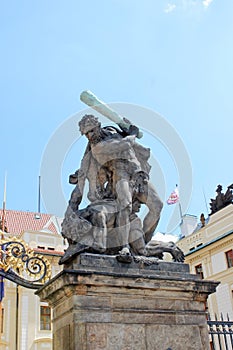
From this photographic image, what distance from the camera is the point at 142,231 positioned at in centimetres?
607

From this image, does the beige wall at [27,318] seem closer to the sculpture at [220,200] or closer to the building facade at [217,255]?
the building facade at [217,255]

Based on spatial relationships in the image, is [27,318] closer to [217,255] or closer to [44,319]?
[44,319]

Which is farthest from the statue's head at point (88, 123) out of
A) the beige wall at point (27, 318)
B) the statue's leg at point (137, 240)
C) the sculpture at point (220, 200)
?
the sculpture at point (220, 200)

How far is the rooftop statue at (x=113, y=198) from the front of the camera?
5.64 meters

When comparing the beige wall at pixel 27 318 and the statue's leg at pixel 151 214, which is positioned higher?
the beige wall at pixel 27 318

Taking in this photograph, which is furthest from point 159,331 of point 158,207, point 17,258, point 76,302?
point 17,258

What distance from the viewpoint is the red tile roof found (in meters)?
35.2

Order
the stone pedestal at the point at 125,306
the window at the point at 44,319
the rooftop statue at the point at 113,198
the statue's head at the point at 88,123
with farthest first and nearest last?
the window at the point at 44,319 < the statue's head at the point at 88,123 < the rooftop statue at the point at 113,198 < the stone pedestal at the point at 125,306

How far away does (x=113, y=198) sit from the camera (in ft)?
20.5

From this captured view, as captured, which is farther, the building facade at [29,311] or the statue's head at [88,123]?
the building facade at [29,311]

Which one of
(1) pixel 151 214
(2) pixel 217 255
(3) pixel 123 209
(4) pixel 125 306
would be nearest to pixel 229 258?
(2) pixel 217 255

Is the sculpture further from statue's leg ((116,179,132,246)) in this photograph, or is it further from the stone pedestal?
the stone pedestal

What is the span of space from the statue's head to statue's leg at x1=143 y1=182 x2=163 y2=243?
4.22 feet

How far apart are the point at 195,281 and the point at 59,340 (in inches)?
74.0
